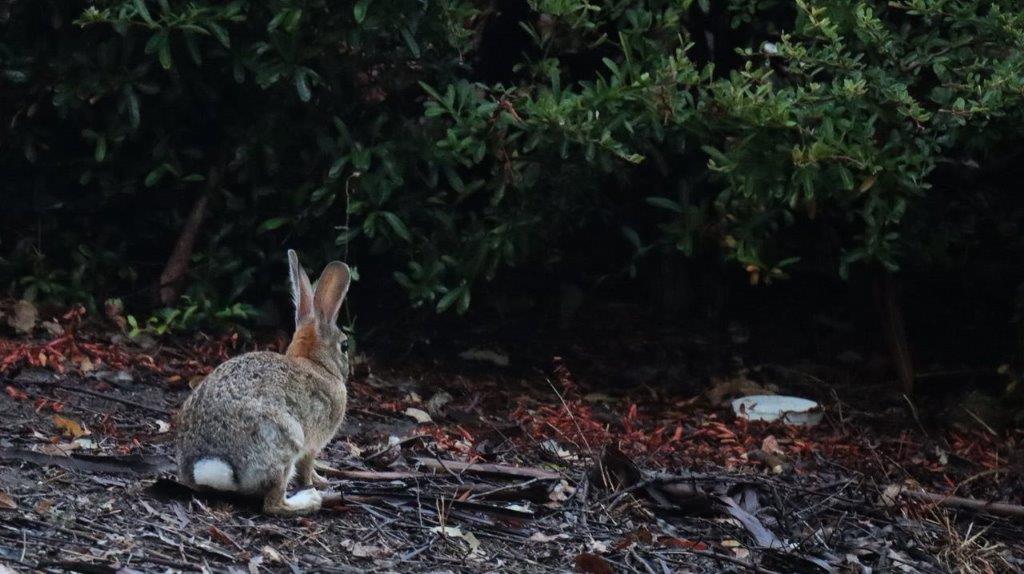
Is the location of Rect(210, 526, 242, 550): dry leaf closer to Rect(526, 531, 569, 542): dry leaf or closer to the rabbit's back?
the rabbit's back

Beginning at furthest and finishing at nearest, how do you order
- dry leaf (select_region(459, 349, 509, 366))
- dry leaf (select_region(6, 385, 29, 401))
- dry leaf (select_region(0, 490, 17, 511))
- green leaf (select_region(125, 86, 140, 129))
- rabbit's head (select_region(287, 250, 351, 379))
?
1. dry leaf (select_region(459, 349, 509, 366))
2. green leaf (select_region(125, 86, 140, 129))
3. dry leaf (select_region(6, 385, 29, 401))
4. rabbit's head (select_region(287, 250, 351, 379))
5. dry leaf (select_region(0, 490, 17, 511))

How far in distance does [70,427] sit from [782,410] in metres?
3.79

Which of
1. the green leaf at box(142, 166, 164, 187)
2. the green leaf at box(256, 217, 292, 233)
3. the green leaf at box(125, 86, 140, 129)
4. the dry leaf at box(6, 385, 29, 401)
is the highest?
the green leaf at box(125, 86, 140, 129)

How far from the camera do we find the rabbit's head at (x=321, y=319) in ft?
20.0

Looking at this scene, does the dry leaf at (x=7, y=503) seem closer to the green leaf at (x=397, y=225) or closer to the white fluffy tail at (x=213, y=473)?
the white fluffy tail at (x=213, y=473)

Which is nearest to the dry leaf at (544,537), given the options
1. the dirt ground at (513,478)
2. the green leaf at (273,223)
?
the dirt ground at (513,478)

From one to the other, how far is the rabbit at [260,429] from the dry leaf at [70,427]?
1.01 m

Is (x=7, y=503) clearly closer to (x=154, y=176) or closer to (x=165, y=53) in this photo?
(x=165, y=53)

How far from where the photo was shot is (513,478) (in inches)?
244

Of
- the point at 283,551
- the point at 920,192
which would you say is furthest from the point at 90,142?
the point at 920,192

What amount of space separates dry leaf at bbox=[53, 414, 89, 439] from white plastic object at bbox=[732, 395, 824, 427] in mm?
3516

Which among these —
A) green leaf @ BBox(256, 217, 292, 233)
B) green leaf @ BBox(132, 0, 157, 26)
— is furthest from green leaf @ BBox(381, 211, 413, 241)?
green leaf @ BBox(132, 0, 157, 26)

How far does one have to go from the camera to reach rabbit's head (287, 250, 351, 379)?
609 cm

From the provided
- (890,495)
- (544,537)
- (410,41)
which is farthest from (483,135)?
(890,495)
